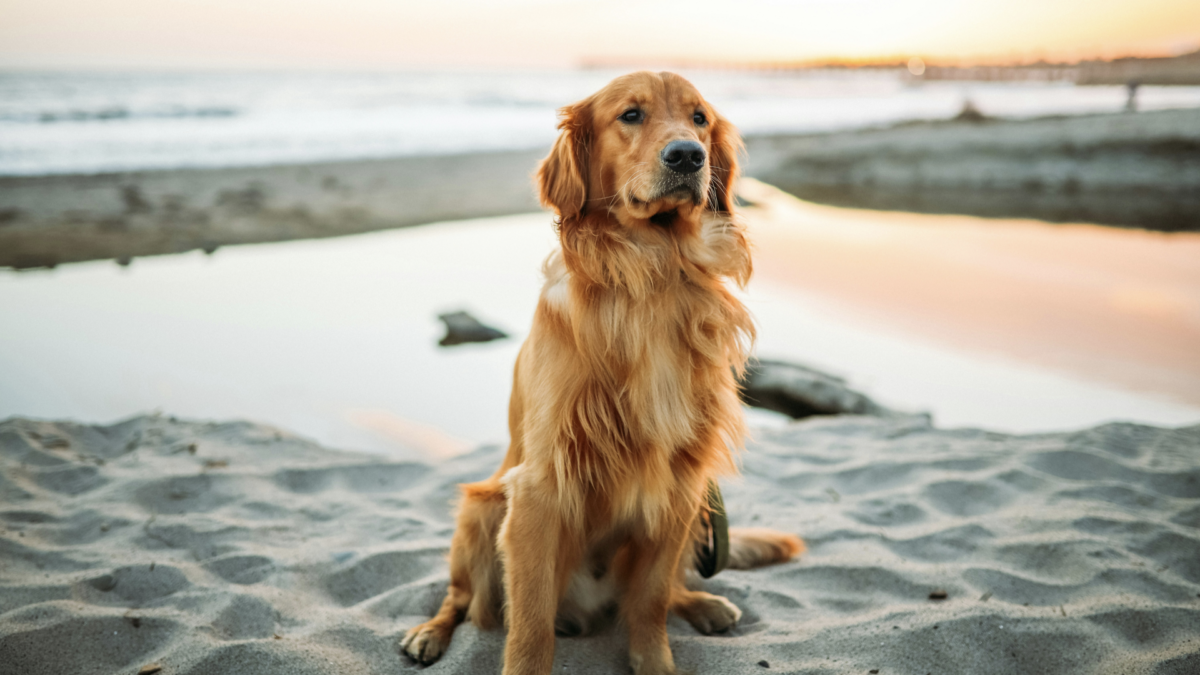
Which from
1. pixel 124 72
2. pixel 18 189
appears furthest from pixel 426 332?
pixel 124 72

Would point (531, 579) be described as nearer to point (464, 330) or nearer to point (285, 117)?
point (464, 330)

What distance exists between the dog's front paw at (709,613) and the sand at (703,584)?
44 millimetres

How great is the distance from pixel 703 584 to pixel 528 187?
9714mm

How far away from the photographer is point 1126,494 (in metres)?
3.21

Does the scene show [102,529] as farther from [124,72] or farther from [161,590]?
[124,72]

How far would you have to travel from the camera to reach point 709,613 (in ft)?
8.25

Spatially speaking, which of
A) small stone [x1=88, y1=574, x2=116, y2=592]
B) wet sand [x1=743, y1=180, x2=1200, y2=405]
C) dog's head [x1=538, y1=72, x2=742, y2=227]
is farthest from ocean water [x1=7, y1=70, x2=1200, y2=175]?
dog's head [x1=538, y1=72, x2=742, y2=227]

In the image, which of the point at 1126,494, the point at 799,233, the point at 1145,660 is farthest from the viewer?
the point at 799,233

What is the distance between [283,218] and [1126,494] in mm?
9302

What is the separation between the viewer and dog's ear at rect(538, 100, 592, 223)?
7.62ft

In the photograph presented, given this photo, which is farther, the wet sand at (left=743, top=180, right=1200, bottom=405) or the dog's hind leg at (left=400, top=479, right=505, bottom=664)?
the wet sand at (left=743, top=180, right=1200, bottom=405)

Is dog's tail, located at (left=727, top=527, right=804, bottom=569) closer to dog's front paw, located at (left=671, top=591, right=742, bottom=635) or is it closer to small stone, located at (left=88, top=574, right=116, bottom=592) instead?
dog's front paw, located at (left=671, top=591, right=742, bottom=635)

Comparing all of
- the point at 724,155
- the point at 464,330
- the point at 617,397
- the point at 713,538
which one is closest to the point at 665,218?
the point at 724,155

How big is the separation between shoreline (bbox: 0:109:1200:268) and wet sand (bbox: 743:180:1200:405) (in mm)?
1618
